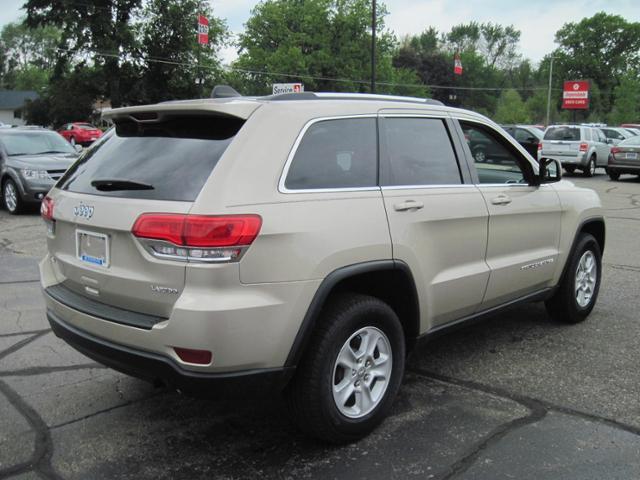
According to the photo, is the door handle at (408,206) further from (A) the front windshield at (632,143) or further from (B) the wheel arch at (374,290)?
(A) the front windshield at (632,143)

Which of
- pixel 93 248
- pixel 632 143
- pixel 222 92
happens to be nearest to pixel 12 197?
pixel 222 92

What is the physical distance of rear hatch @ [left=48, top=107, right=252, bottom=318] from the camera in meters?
2.83

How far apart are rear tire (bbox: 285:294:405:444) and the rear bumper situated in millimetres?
174

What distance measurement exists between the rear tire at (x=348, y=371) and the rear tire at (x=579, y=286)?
2.24 metres

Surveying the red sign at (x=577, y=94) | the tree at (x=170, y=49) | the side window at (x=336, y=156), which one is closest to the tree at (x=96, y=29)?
the tree at (x=170, y=49)

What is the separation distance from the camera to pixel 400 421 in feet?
11.6

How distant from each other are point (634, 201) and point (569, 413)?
12.6 metres

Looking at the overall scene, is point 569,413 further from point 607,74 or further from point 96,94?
point 607,74

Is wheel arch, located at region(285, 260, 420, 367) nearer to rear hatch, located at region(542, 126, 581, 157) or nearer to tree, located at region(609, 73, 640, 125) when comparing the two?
rear hatch, located at region(542, 126, 581, 157)

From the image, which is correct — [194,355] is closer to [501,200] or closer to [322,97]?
[322,97]

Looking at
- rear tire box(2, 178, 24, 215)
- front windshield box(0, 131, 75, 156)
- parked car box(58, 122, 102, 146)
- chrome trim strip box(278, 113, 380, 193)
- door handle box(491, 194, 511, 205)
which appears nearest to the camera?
chrome trim strip box(278, 113, 380, 193)

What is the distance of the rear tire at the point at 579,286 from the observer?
16.7ft

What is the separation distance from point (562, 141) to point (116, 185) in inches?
812

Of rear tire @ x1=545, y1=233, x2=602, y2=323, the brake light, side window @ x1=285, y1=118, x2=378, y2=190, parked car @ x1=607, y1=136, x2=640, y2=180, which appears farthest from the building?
side window @ x1=285, y1=118, x2=378, y2=190
